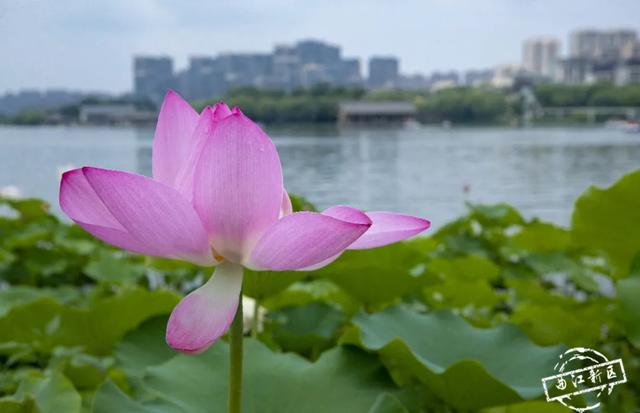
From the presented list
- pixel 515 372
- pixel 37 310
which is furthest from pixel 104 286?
pixel 515 372

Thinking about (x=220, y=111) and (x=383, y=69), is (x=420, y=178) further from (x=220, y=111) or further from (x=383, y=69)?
(x=383, y=69)

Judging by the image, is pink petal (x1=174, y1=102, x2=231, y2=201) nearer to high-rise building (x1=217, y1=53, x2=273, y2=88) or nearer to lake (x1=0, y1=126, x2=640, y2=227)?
lake (x1=0, y1=126, x2=640, y2=227)

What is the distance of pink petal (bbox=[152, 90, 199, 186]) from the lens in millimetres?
323

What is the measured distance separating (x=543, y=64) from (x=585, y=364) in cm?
2528

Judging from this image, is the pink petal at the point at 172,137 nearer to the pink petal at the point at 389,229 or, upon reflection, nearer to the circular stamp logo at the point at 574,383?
the pink petal at the point at 389,229

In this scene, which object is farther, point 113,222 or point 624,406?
point 624,406

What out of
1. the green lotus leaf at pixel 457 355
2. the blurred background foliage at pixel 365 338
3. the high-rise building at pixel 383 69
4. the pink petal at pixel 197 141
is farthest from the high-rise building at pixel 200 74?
the pink petal at pixel 197 141

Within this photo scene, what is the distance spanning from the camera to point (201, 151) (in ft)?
0.94

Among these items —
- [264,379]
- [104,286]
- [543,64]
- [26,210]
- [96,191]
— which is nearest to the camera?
[96,191]

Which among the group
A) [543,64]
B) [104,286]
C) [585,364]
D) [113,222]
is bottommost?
[104,286]

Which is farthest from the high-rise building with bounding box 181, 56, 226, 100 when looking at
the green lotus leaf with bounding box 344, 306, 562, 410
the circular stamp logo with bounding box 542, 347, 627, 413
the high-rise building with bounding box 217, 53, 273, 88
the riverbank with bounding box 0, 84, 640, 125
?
the circular stamp logo with bounding box 542, 347, 627, 413

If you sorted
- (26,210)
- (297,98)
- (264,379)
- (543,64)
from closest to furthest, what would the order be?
(264,379) < (26,210) < (297,98) < (543,64)

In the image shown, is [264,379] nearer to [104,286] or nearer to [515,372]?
[515,372]

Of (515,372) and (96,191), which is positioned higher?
(96,191)
